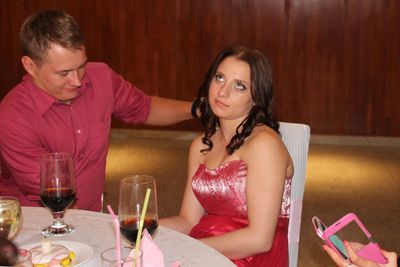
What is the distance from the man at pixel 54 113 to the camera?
226 cm

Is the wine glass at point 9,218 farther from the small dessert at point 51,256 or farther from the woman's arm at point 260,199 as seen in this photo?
the woman's arm at point 260,199

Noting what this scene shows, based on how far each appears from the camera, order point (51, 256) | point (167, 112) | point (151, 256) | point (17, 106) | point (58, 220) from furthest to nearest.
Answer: point (167, 112), point (17, 106), point (58, 220), point (51, 256), point (151, 256)

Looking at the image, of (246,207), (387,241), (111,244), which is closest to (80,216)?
(111,244)

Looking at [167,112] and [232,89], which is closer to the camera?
[232,89]

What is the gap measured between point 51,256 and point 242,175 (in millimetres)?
926

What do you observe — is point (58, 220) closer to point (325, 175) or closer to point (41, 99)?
point (41, 99)

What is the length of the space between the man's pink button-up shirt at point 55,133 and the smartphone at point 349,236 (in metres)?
1.28

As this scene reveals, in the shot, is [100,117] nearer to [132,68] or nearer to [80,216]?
[80,216]

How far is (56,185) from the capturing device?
1.66 m

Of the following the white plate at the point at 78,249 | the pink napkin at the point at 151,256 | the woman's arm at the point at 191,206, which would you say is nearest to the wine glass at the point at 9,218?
the white plate at the point at 78,249

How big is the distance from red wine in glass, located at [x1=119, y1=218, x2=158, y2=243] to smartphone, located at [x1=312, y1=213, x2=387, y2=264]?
1.50 feet

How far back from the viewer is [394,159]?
589cm

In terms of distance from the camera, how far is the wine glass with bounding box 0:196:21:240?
1435 mm

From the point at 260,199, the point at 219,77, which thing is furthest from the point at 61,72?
the point at 260,199
